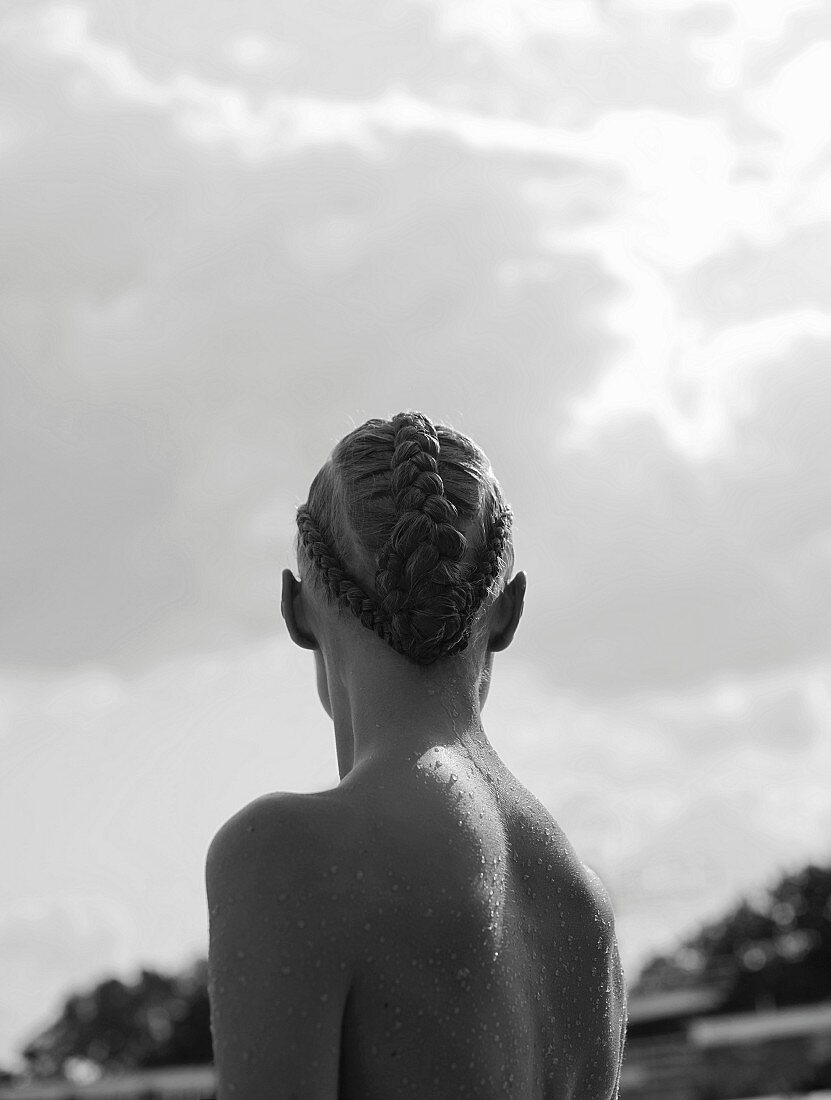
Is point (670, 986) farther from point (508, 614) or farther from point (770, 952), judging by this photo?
point (508, 614)

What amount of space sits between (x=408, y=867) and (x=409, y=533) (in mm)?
690

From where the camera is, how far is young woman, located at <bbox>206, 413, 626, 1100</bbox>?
8.61 ft

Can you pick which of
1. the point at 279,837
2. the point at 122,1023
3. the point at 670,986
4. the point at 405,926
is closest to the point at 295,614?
the point at 279,837

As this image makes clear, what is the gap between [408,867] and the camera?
275 centimetres

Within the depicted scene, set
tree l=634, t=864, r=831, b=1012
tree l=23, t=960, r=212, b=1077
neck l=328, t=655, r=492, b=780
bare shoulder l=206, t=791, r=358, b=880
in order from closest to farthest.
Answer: bare shoulder l=206, t=791, r=358, b=880 → neck l=328, t=655, r=492, b=780 → tree l=634, t=864, r=831, b=1012 → tree l=23, t=960, r=212, b=1077

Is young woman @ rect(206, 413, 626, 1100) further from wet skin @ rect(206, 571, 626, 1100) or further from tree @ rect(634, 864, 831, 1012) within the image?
tree @ rect(634, 864, 831, 1012)

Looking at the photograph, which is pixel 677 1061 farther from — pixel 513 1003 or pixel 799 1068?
pixel 513 1003

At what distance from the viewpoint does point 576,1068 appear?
9.81 ft

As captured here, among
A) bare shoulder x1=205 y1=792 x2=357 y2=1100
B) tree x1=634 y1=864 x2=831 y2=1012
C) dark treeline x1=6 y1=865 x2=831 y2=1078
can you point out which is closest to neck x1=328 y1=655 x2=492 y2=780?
bare shoulder x1=205 y1=792 x2=357 y2=1100

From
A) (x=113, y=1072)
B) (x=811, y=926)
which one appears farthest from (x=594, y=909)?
(x=113, y=1072)

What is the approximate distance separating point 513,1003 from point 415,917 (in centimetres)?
29

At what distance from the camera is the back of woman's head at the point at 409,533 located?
9.74ft

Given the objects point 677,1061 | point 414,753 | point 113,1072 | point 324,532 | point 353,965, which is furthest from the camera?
point 113,1072

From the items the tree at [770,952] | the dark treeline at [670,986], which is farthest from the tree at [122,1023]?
the tree at [770,952]
